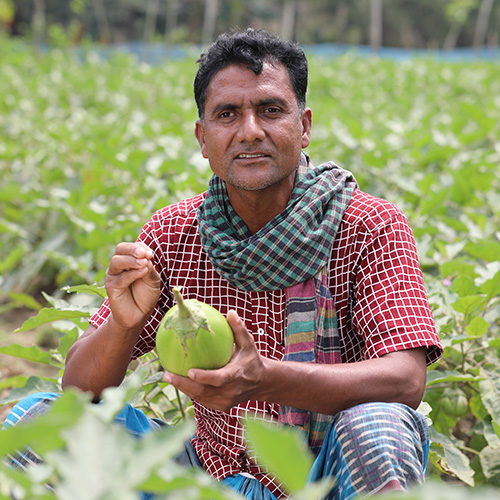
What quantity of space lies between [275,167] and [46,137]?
4.53 metres

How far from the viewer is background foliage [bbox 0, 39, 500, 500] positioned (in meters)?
2.25

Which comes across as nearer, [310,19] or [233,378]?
[233,378]

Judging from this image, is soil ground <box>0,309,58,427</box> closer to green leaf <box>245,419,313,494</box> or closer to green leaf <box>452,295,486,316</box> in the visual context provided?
green leaf <box>452,295,486,316</box>

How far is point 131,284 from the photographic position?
1925mm

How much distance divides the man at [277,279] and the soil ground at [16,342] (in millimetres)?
1623

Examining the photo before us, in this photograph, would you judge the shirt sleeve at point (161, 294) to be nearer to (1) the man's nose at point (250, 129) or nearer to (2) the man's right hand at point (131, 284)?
(2) the man's right hand at point (131, 284)

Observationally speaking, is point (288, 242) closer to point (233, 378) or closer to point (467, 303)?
point (233, 378)

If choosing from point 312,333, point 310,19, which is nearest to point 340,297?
point 312,333

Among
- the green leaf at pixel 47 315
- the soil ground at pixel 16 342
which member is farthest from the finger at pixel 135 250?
the soil ground at pixel 16 342

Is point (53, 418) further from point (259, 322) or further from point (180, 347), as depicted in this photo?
point (259, 322)

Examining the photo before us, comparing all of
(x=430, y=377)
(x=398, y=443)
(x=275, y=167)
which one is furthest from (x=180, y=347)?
(x=430, y=377)

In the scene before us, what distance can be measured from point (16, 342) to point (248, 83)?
277 cm

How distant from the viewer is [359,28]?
137 feet

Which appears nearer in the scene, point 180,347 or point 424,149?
point 180,347
